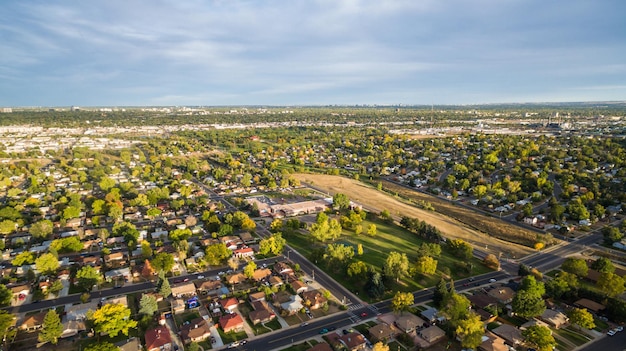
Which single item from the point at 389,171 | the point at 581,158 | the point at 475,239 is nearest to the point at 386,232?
the point at 475,239

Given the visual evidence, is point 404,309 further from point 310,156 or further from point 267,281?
point 310,156

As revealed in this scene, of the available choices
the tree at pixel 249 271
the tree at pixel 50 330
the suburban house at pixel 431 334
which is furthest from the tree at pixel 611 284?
the tree at pixel 50 330

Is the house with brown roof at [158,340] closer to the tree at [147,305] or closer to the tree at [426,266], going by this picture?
the tree at [147,305]

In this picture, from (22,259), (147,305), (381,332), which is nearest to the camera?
(381,332)

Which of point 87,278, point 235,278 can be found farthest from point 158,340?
point 87,278

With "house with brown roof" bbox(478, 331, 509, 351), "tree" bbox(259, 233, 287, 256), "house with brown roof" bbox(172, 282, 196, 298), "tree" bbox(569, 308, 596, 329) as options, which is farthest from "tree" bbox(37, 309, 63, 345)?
"tree" bbox(569, 308, 596, 329)

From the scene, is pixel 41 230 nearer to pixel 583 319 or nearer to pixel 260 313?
pixel 260 313

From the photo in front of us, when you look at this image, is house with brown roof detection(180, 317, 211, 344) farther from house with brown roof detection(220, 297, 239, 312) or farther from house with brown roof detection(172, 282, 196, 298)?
house with brown roof detection(172, 282, 196, 298)
